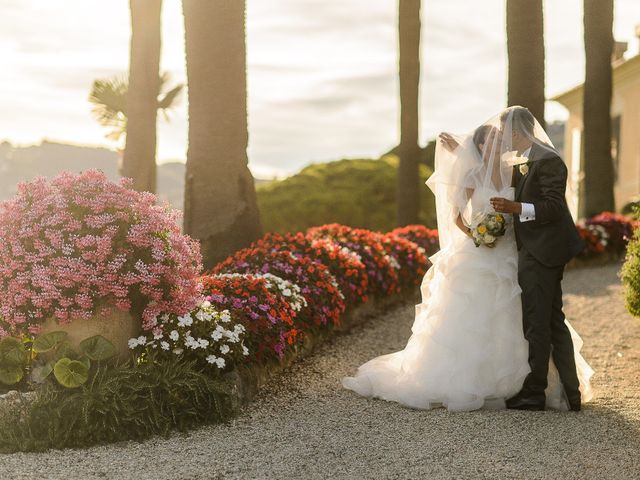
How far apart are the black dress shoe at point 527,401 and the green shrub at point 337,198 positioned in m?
11.0

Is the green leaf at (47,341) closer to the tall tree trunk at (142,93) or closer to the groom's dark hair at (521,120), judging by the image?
the groom's dark hair at (521,120)

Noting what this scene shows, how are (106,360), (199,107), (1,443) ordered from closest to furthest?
(1,443) → (106,360) → (199,107)

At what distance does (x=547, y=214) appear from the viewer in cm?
585

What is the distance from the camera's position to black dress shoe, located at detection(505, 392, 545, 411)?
19.8ft

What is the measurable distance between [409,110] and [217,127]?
6396mm

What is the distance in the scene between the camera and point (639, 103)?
21.4 m

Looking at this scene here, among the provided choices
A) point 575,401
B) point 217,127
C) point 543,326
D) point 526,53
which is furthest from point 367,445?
point 526,53

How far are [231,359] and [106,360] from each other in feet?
2.96

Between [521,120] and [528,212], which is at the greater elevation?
[521,120]

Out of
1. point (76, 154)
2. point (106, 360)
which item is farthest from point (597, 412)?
point (76, 154)

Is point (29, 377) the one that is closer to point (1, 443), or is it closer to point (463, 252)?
point (1, 443)

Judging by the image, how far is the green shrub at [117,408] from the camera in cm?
533

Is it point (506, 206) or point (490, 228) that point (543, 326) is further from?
point (506, 206)

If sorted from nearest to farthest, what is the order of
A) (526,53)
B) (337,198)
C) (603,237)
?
(526,53) < (603,237) < (337,198)
